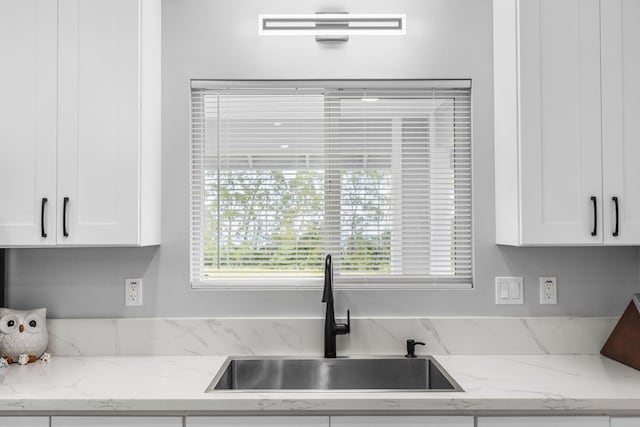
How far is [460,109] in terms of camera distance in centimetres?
221

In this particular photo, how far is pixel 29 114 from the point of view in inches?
72.3

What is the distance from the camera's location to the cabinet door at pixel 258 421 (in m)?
1.55

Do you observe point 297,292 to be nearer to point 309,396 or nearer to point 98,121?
point 309,396

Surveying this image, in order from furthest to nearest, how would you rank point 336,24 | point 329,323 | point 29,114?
point 336,24 → point 329,323 → point 29,114

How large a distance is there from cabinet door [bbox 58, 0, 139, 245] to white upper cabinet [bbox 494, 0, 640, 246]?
4.76ft

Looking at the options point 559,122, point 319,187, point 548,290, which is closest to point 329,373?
point 319,187

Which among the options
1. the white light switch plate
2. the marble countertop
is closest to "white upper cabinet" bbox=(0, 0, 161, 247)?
the marble countertop

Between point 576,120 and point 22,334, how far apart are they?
2247 millimetres

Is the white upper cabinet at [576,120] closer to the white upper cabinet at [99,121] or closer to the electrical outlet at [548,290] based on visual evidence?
the electrical outlet at [548,290]

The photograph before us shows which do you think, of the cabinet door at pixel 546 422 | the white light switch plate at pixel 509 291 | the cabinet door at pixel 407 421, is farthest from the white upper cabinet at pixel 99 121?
the white light switch plate at pixel 509 291

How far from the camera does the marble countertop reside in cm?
152

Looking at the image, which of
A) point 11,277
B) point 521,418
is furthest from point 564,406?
point 11,277

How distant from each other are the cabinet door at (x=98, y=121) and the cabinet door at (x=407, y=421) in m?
0.98

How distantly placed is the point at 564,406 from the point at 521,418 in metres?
0.13
